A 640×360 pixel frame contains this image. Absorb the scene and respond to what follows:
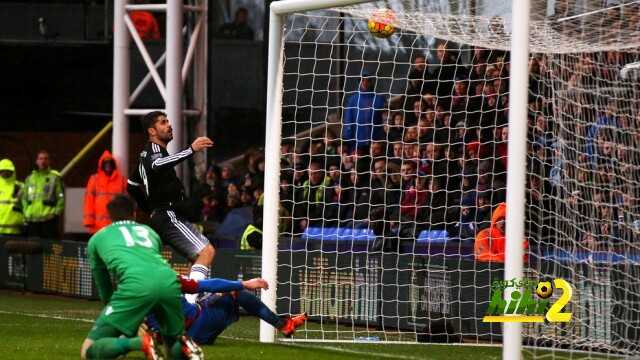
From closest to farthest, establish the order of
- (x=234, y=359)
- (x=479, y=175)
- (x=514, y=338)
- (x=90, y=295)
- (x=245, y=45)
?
1. (x=514, y=338)
2. (x=234, y=359)
3. (x=479, y=175)
4. (x=90, y=295)
5. (x=245, y=45)

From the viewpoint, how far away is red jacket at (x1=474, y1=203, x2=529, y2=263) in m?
13.4

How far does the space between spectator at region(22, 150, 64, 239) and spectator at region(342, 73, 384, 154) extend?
8.17 meters

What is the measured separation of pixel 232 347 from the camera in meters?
12.5

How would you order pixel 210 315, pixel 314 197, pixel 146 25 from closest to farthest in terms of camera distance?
pixel 210 315, pixel 314 197, pixel 146 25

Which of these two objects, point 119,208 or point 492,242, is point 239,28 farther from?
point 119,208

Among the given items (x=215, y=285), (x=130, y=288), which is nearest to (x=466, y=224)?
(x=215, y=285)

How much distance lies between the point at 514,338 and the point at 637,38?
3.37 metres

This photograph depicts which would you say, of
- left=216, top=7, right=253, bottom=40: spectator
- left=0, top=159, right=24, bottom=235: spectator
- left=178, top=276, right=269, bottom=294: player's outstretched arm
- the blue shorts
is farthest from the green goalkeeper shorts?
left=216, top=7, right=253, bottom=40: spectator

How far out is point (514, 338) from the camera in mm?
10555

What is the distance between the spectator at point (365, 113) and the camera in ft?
49.5

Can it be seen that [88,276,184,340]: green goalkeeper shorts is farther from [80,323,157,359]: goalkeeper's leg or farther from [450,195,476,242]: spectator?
[450,195,476,242]: spectator

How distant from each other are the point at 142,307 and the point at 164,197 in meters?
3.56

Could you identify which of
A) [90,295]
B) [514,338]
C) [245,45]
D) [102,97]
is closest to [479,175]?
[514,338]

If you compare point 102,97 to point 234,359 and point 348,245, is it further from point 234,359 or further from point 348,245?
point 234,359
